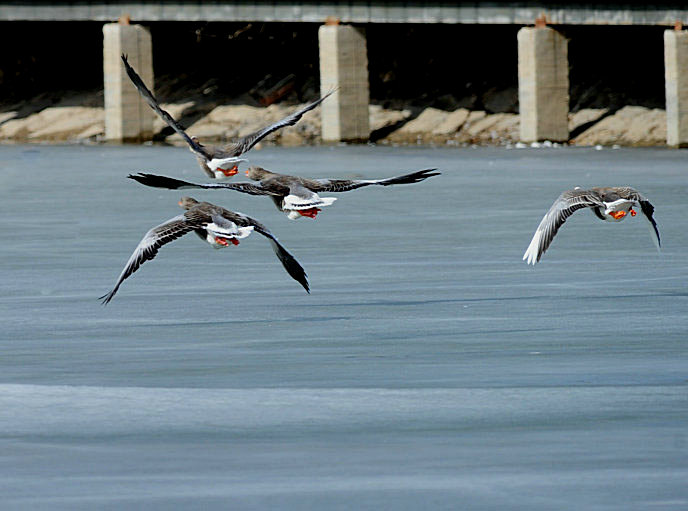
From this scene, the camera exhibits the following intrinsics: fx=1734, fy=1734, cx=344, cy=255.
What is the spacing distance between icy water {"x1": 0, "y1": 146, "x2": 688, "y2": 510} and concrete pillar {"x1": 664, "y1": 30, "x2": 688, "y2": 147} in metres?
21.7

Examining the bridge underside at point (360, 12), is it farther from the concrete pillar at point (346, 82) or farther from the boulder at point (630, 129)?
the boulder at point (630, 129)

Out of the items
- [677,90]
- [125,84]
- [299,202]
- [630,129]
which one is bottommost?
[630,129]

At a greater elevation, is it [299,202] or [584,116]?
[299,202]

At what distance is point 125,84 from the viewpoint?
172ft

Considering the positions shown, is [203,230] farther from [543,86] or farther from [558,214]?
[543,86]

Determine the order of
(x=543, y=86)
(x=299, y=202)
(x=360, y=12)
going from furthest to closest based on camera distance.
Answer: (x=360, y=12) < (x=543, y=86) < (x=299, y=202)

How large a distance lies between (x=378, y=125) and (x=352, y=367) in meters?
41.1

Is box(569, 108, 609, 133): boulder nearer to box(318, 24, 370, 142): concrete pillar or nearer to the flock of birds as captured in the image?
box(318, 24, 370, 142): concrete pillar

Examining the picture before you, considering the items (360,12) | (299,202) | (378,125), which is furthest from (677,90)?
(299,202)

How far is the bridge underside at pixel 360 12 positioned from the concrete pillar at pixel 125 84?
0.72m

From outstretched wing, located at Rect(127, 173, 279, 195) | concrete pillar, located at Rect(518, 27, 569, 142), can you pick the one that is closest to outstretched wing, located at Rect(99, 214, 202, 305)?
outstretched wing, located at Rect(127, 173, 279, 195)

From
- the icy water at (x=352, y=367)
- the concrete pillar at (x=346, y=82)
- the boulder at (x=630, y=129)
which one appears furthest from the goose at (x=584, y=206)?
the concrete pillar at (x=346, y=82)

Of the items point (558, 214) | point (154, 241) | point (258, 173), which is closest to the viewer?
point (154, 241)

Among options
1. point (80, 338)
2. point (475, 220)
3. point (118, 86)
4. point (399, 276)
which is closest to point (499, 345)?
point (80, 338)
